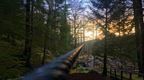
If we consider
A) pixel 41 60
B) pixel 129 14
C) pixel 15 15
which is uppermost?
pixel 129 14

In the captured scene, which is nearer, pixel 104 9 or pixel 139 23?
pixel 139 23

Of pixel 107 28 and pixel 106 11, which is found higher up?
pixel 106 11

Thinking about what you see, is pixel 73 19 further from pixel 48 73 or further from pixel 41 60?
pixel 48 73

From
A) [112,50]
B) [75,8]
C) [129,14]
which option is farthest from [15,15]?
[75,8]

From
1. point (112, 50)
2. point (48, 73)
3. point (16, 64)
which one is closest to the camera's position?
point (48, 73)

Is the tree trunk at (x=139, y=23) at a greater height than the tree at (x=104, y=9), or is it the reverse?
the tree at (x=104, y=9)

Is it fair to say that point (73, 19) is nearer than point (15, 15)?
No

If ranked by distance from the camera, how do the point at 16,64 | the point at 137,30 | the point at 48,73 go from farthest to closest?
the point at 137,30
the point at 16,64
the point at 48,73

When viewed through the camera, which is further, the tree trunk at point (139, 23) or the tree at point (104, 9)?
the tree at point (104, 9)

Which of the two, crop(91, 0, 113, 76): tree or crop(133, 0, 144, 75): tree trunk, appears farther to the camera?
crop(91, 0, 113, 76): tree

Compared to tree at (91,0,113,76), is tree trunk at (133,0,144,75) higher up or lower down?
lower down

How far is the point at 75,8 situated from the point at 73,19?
9.78 ft

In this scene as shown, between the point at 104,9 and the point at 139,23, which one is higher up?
the point at 104,9

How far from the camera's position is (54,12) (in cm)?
→ 3481
